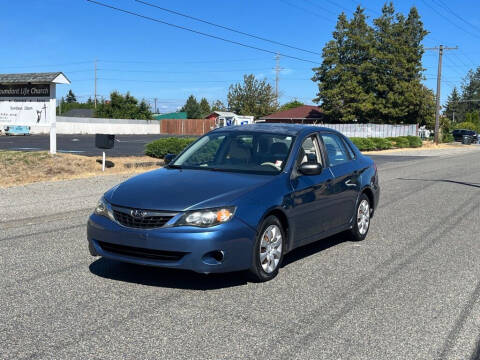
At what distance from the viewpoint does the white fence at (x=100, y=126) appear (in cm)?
5984

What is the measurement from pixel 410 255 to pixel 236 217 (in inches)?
115

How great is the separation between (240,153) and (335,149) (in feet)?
5.12

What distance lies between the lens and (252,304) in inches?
197

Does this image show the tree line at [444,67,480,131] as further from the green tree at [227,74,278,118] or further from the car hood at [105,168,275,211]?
the car hood at [105,168,275,211]

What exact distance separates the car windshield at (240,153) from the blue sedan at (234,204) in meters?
0.01

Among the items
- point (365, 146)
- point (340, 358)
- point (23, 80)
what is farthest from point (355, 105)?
point (340, 358)

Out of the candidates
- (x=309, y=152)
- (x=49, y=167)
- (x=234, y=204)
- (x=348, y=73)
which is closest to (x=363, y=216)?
(x=309, y=152)

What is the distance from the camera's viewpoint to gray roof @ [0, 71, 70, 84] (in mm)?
18781

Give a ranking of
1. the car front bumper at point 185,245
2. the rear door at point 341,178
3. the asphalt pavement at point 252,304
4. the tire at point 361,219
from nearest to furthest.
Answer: the asphalt pavement at point 252,304
the car front bumper at point 185,245
the rear door at point 341,178
the tire at point 361,219

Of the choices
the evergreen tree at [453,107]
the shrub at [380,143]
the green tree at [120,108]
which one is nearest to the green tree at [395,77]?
the shrub at [380,143]

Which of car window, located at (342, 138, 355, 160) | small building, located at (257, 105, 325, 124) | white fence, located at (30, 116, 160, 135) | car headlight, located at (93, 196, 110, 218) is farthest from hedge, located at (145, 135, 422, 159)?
white fence, located at (30, 116, 160, 135)

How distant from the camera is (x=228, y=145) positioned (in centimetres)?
676

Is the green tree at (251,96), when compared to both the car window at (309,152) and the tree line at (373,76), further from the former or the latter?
the car window at (309,152)

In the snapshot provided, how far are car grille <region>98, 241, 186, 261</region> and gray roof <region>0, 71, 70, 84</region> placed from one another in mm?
14630
